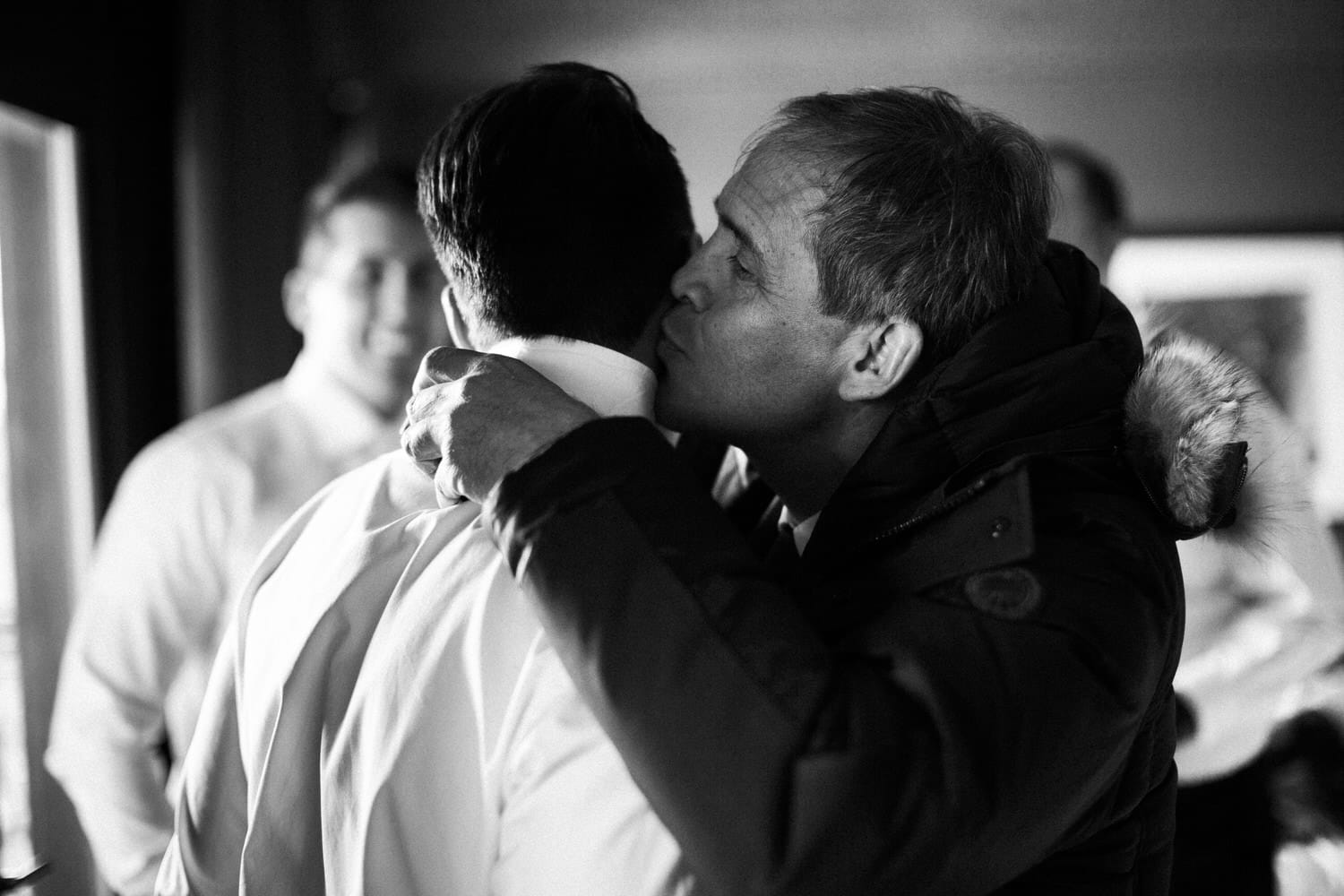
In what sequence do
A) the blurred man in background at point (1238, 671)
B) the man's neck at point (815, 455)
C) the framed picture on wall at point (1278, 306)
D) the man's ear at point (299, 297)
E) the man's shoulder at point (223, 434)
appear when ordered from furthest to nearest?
the framed picture on wall at point (1278, 306) < the man's ear at point (299, 297) < the man's shoulder at point (223, 434) < the blurred man in background at point (1238, 671) < the man's neck at point (815, 455)

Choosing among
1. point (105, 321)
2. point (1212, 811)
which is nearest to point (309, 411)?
point (105, 321)

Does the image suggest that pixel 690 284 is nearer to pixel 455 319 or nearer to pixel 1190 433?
pixel 455 319

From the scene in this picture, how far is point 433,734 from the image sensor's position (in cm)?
90

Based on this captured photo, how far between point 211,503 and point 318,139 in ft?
5.73

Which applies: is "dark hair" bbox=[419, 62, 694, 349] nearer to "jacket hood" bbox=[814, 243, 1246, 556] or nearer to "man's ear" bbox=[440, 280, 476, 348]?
"man's ear" bbox=[440, 280, 476, 348]

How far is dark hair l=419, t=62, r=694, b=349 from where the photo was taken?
102 centimetres

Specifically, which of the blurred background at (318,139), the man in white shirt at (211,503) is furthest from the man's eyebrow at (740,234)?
the blurred background at (318,139)

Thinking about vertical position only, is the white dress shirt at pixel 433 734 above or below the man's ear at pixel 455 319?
below

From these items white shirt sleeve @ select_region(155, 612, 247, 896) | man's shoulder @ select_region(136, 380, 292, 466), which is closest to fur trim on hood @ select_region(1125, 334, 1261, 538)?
white shirt sleeve @ select_region(155, 612, 247, 896)

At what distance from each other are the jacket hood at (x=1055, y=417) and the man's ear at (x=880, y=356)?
41 mm

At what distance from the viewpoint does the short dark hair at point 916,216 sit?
1141 millimetres

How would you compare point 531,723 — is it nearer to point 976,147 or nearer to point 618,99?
point 618,99

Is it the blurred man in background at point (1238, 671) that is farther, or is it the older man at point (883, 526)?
the blurred man in background at point (1238, 671)

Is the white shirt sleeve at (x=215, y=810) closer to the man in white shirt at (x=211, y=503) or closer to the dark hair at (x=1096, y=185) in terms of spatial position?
the man in white shirt at (x=211, y=503)
